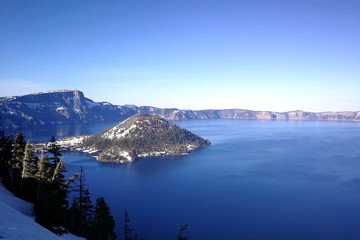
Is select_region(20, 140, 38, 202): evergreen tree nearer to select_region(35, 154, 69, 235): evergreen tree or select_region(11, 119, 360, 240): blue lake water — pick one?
select_region(35, 154, 69, 235): evergreen tree

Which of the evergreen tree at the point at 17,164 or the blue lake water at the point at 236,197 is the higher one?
the evergreen tree at the point at 17,164

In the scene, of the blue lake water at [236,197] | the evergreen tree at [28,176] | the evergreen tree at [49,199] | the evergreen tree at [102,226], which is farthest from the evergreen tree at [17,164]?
the blue lake water at [236,197]

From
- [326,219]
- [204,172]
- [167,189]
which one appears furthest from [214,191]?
[326,219]

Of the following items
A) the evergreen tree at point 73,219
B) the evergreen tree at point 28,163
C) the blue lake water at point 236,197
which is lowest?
the blue lake water at point 236,197

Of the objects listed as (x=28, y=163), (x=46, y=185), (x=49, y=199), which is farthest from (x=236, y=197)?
(x=49, y=199)

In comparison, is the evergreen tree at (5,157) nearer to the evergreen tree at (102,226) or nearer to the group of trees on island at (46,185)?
the group of trees on island at (46,185)

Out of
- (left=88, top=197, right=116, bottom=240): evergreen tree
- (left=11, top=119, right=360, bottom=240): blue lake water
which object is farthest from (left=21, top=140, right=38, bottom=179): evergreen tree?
(left=11, top=119, right=360, bottom=240): blue lake water

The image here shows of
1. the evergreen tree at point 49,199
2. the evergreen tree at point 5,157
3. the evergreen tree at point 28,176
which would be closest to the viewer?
the evergreen tree at point 49,199

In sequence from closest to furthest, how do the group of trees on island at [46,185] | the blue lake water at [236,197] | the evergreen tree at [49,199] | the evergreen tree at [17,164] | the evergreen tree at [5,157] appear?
1. the evergreen tree at [49,199]
2. the group of trees on island at [46,185]
3. the evergreen tree at [17,164]
4. the evergreen tree at [5,157]
5. the blue lake water at [236,197]

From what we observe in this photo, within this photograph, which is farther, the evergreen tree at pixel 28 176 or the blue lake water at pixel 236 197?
the blue lake water at pixel 236 197
